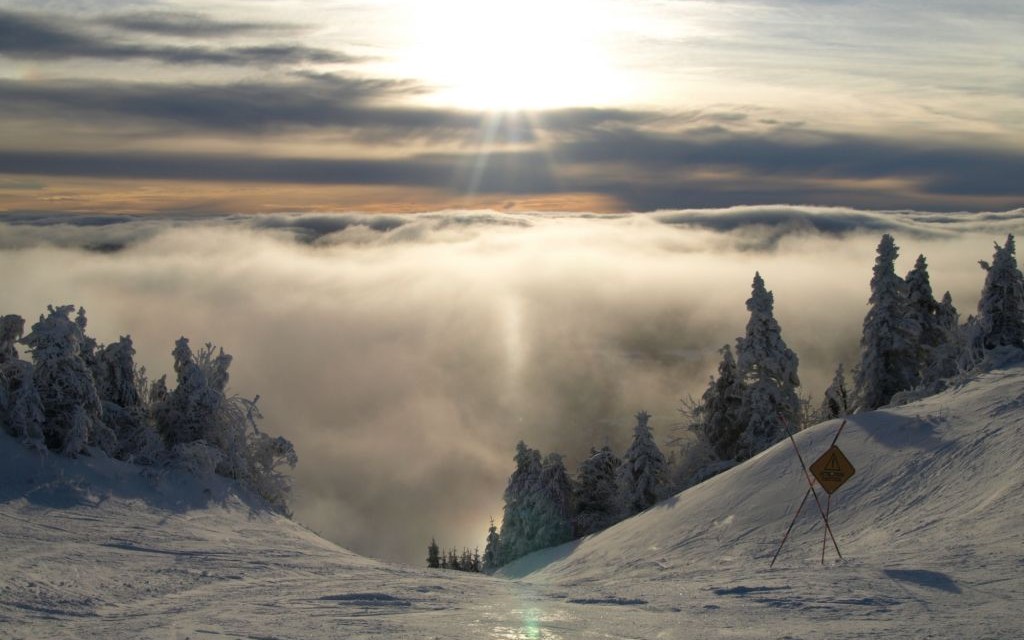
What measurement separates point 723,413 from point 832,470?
26812mm

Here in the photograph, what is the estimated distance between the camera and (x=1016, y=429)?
19.9 m

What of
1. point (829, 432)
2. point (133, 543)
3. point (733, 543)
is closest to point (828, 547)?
point (733, 543)

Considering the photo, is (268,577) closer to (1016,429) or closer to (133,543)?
(133,543)

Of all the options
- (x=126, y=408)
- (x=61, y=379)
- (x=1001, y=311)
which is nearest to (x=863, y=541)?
(x=1001, y=311)

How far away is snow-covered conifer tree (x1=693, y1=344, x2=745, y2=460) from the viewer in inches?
1641

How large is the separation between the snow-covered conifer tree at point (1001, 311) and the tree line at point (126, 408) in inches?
991

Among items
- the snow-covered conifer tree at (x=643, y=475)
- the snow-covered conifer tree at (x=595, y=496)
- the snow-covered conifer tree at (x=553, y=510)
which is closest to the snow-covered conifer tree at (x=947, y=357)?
the snow-covered conifer tree at (x=643, y=475)

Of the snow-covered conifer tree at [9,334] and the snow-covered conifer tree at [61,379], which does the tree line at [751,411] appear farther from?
the snow-covered conifer tree at [9,334]

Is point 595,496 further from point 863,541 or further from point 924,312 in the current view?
point 863,541

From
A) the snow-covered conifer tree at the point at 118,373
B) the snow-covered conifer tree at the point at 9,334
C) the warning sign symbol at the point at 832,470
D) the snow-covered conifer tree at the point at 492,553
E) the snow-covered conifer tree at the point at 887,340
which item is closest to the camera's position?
the warning sign symbol at the point at 832,470

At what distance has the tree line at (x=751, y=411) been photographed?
37.1 meters

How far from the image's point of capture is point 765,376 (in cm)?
3916

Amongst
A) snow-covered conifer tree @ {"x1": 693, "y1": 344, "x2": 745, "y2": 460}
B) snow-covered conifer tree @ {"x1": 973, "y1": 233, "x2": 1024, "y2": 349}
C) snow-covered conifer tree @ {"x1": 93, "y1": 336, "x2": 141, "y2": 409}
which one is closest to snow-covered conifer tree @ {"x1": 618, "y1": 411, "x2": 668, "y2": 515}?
snow-covered conifer tree @ {"x1": 693, "y1": 344, "x2": 745, "y2": 460}

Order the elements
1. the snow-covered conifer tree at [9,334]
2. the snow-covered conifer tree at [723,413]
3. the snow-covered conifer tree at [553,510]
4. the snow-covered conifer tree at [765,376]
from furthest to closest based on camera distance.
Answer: the snow-covered conifer tree at [723,413]
the snow-covered conifer tree at [765,376]
the snow-covered conifer tree at [553,510]
the snow-covered conifer tree at [9,334]
